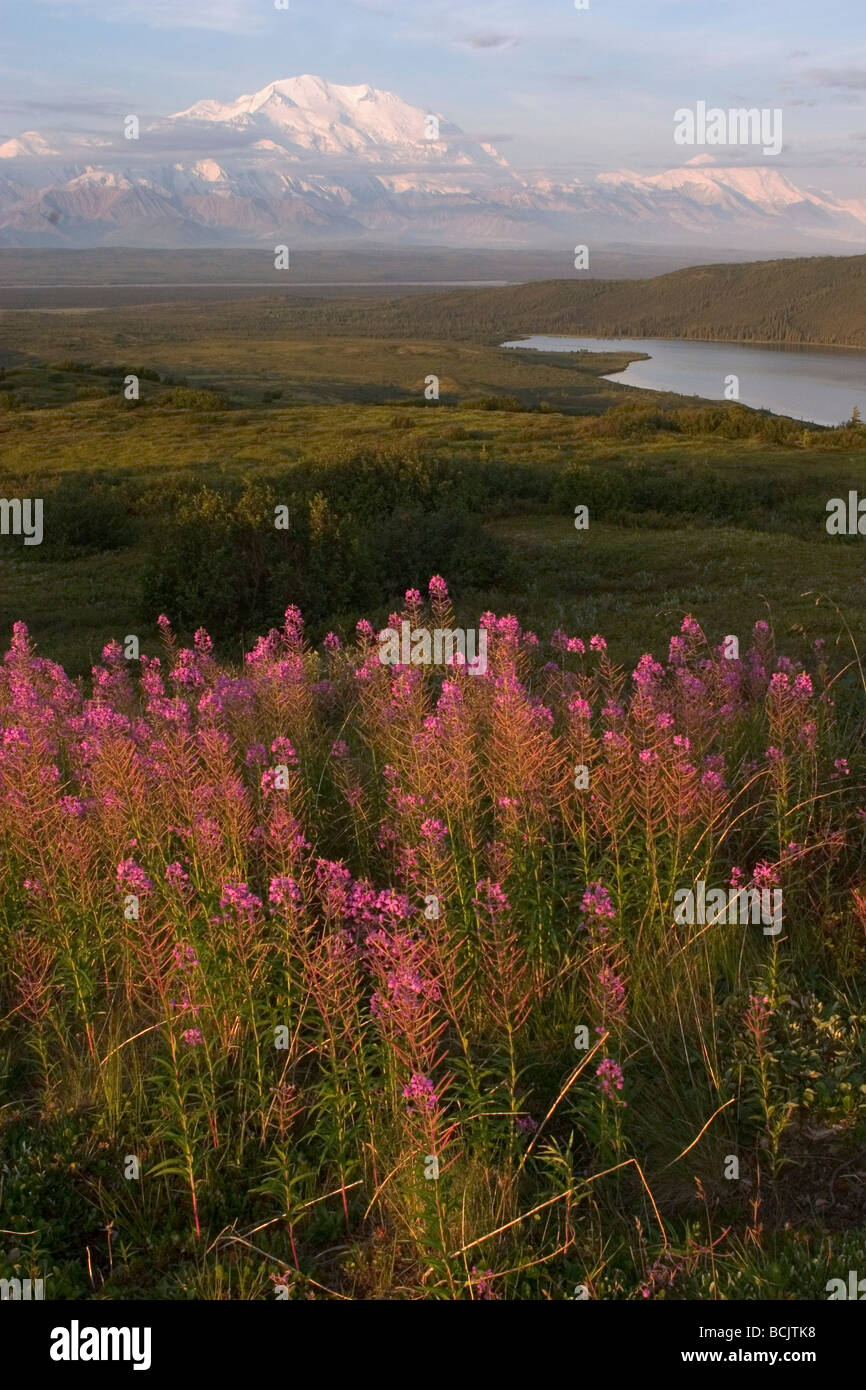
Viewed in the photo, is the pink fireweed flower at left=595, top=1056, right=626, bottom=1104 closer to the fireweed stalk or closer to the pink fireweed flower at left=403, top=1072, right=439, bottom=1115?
the fireweed stalk

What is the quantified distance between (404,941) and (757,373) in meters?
120

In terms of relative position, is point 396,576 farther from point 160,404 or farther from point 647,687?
point 160,404

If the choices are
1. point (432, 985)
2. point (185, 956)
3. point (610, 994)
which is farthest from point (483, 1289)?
point (185, 956)

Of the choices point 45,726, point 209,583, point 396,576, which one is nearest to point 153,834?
point 45,726

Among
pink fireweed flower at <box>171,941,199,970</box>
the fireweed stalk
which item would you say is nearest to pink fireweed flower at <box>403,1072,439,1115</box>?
the fireweed stalk

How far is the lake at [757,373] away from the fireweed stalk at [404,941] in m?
67.8

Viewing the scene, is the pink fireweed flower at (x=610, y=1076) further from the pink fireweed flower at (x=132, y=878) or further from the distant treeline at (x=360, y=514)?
the distant treeline at (x=360, y=514)

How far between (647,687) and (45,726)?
2807mm

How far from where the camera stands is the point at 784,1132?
3514mm

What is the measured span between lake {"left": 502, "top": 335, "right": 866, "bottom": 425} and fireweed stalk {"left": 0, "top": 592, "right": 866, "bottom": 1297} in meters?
67.8

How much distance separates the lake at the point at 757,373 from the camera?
270ft

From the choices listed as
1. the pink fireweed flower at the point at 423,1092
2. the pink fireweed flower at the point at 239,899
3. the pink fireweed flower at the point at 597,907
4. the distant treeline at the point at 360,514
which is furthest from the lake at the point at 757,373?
the pink fireweed flower at the point at 423,1092

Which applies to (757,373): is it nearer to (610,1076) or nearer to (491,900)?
(491,900)

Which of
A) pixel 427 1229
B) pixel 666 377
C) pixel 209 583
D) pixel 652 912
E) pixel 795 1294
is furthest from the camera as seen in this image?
pixel 666 377
